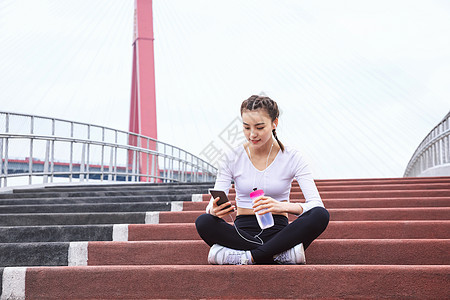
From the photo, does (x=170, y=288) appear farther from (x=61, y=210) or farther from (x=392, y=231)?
(x=61, y=210)

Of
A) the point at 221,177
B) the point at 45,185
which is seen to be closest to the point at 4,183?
the point at 45,185

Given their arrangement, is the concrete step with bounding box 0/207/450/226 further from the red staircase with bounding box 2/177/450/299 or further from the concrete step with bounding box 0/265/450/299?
the concrete step with bounding box 0/265/450/299

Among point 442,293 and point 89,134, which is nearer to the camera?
point 442,293

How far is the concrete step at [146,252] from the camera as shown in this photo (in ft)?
8.34

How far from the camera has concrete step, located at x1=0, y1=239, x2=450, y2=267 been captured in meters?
2.54

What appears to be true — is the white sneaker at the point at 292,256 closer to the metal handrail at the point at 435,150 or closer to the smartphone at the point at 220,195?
the smartphone at the point at 220,195

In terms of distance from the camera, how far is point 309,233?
225 cm

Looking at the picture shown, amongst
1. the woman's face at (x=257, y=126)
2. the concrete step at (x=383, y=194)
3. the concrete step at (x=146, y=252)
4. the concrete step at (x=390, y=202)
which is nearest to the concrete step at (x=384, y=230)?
the concrete step at (x=146, y=252)

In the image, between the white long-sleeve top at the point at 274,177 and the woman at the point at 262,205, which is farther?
the white long-sleeve top at the point at 274,177

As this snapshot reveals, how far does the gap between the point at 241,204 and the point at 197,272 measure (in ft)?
1.40

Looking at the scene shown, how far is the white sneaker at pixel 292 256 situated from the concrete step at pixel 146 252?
273 millimetres

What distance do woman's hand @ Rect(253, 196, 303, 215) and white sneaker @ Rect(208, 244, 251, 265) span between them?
0.86 feet

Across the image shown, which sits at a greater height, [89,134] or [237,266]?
[89,134]

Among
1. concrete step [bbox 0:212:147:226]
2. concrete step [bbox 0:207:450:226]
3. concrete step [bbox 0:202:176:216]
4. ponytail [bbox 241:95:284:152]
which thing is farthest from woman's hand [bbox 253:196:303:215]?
concrete step [bbox 0:202:176:216]
